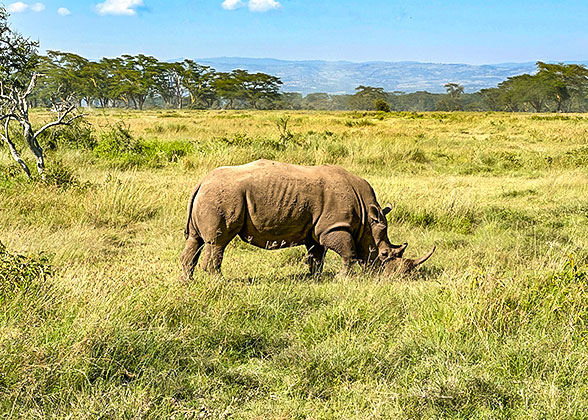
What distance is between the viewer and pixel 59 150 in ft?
47.8

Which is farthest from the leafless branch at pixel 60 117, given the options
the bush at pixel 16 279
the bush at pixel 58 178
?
the bush at pixel 16 279

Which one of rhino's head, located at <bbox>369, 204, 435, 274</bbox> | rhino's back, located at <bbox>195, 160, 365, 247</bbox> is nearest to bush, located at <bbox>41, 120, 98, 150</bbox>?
rhino's back, located at <bbox>195, 160, 365, 247</bbox>

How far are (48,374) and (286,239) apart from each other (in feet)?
10.1

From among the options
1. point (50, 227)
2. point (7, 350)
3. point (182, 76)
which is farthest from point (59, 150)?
point (182, 76)

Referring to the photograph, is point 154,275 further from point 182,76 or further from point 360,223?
point 182,76

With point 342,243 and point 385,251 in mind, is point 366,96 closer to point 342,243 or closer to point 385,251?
point 385,251

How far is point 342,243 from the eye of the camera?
570 cm

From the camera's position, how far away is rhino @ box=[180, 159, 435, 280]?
545 centimetres

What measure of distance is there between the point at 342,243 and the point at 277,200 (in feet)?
2.81

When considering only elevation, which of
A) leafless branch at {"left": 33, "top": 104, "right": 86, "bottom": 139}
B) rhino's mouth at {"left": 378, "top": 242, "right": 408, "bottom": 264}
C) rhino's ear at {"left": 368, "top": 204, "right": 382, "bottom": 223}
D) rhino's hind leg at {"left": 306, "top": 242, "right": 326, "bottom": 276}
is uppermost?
leafless branch at {"left": 33, "top": 104, "right": 86, "bottom": 139}

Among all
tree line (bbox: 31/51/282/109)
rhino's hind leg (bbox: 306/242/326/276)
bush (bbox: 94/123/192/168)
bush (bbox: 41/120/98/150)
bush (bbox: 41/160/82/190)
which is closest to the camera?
rhino's hind leg (bbox: 306/242/326/276)

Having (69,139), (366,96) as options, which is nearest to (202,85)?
(366,96)

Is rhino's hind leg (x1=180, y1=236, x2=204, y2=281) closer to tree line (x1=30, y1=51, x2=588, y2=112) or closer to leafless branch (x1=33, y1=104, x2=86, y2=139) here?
leafless branch (x1=33, y1=104, x2=86, y2=139)

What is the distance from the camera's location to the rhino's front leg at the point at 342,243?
5691mm
